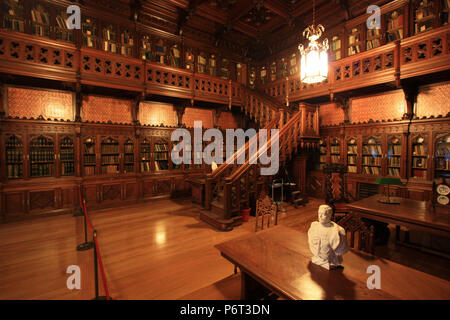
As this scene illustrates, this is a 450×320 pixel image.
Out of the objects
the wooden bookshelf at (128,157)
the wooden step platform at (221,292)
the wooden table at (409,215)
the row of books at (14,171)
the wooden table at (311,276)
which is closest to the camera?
the wooden table at (311,276)

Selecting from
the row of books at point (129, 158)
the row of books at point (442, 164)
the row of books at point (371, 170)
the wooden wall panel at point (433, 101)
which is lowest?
the row of books at point (371, 170)

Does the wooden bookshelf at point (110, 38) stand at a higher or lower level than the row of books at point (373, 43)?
higher

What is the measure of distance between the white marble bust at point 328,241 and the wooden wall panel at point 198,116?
7100 millimetres

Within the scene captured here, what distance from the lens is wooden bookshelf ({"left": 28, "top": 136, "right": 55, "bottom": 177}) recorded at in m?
5.54

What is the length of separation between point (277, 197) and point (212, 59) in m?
6.27

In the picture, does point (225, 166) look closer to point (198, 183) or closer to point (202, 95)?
point (198, 183)

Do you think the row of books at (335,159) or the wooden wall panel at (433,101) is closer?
the wooden wall panel at (433,101)

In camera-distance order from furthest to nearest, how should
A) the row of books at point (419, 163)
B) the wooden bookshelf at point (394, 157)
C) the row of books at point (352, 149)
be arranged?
the row of books at point (352, 149)
the wooden bookshelf at point (394, 157)
the row of books at point (419, 163)

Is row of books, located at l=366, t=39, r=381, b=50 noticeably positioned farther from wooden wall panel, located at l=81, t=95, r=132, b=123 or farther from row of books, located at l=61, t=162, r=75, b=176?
row of books, located at l=61, t=162, r=75, b=176

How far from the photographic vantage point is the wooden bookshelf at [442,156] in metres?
5.08

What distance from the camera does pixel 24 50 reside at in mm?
4875

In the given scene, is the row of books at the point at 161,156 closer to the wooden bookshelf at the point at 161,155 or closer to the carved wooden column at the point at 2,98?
the wooden bookshelf at the point at 161,155

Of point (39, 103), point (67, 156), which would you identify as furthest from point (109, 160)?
point (39, 103)

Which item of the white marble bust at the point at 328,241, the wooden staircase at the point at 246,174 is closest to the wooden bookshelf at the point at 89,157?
the wooden staircase at the point at 246,174
